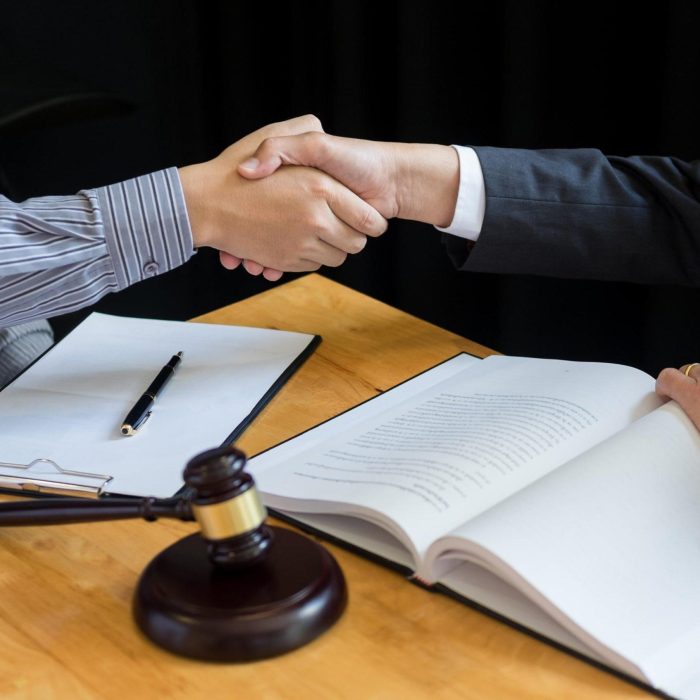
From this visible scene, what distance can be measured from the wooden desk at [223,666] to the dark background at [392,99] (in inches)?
46.1

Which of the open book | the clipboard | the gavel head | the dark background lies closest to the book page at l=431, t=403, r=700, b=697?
the open book

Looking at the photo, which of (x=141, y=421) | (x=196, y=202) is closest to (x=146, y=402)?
(x=141, y=421)

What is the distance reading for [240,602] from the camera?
26.0 inches

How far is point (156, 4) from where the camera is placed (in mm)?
2701

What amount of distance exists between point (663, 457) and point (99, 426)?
0.51m

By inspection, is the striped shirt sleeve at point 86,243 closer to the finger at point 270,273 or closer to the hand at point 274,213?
the hand at point 274,213

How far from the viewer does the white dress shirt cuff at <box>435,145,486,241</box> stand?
1.21m

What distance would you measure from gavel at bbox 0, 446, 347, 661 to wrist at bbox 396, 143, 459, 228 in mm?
608

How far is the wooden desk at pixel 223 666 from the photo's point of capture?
64cm

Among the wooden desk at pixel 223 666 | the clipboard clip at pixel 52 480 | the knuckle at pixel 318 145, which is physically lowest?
the clipboard clip at pixel 52 480

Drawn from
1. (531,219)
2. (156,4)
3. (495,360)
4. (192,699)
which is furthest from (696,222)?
(156,4)

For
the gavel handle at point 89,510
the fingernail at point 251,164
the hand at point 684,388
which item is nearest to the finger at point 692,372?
the hand at point 684,388

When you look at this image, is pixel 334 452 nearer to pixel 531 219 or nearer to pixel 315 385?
pixel 315 385

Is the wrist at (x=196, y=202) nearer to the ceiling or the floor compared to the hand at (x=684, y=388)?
nearer to the ceiling
